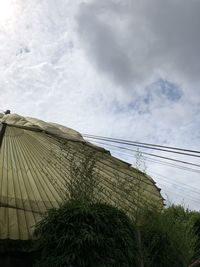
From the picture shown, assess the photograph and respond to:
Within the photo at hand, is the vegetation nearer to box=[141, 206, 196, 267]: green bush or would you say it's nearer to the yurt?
the yurt

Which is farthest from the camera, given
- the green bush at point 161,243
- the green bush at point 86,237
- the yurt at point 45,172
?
the green bush at point 161,243

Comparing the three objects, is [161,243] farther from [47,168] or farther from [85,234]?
[85,234]

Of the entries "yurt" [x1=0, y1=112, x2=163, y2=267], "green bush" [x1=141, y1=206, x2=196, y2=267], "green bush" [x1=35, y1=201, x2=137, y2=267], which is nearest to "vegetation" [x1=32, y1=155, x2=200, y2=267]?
"green bush" [x1=35, y1=201, x2=137, y2=267]

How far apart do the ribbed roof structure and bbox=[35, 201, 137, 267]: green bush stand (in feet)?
4.56

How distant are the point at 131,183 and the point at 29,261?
2116 millimetres

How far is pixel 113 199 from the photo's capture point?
7.08 metres

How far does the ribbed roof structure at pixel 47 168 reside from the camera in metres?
6.82

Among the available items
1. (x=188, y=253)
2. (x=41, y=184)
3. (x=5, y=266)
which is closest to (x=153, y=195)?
(x=188, y=253)

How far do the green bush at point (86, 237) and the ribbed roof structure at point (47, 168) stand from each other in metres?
1.39

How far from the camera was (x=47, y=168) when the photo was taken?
7188mm

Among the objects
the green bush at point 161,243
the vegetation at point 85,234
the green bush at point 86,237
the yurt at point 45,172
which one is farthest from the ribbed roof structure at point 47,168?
the green bush at point 86,237

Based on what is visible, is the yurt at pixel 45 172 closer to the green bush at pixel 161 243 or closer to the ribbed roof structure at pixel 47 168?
the ribbed roof structure at pixel 47 168

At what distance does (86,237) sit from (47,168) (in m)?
2.52

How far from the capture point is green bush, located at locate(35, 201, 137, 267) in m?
4.84
